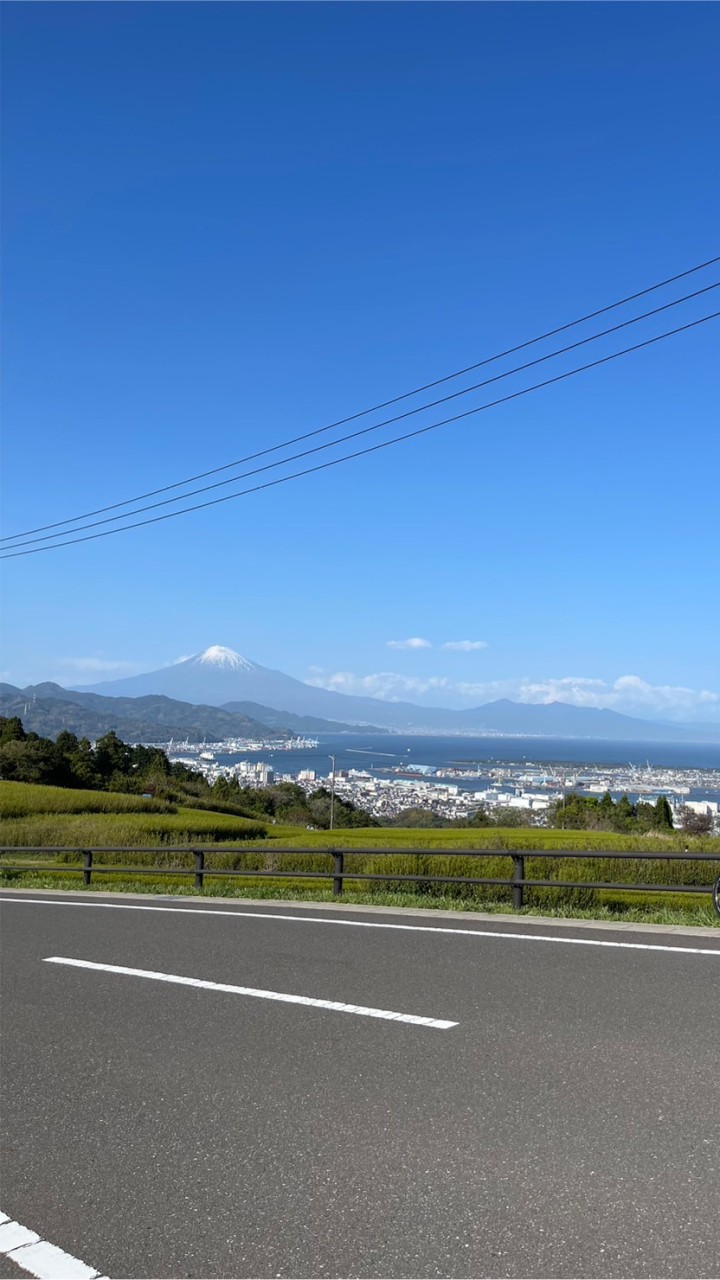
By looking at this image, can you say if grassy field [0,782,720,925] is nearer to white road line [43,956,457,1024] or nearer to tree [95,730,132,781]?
white road line [43,956,457,1024]

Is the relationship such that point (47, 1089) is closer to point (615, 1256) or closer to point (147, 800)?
point (615, 1256)

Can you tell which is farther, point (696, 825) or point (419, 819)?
point (419, 819)

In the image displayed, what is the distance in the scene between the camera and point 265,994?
8078 millimetres

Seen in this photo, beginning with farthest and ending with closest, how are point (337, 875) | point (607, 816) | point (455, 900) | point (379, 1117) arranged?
1. point (607, 816)
2. point (337, 875)
3. point (455, 900)
4. point (379, 1117)

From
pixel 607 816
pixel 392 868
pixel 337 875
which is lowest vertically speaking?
pixel 607 816

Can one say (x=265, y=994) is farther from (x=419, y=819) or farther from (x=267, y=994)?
(x=419, y=819)

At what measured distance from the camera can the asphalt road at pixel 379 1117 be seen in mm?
3836

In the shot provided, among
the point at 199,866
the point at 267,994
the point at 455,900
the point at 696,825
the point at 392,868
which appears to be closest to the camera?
the point at 267,994

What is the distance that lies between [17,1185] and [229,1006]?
3.28 m

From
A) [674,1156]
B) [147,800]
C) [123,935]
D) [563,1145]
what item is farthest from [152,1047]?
[147,800]

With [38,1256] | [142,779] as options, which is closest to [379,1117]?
[38,1256]

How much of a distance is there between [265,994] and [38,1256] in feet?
13.9

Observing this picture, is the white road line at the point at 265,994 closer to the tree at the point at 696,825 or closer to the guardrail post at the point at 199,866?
the guardrail post at the point at 199,866

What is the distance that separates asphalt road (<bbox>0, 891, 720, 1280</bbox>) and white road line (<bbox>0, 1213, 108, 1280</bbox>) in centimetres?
6
